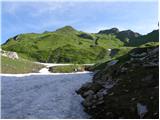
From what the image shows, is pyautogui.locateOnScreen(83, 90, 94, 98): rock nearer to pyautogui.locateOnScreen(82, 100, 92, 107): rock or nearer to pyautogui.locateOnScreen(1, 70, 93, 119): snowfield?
pyautogui.locateOnScreen(1, 70, 93, 119): snowfield

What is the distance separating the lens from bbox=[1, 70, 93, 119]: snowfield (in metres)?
30.7

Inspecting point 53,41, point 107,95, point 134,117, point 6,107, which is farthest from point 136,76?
point 53,41

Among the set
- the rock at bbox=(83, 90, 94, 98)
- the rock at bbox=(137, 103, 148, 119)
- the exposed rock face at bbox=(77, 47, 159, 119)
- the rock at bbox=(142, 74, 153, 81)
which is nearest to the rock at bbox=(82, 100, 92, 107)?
the exposed rock face at bbox=(77, 47, 159, 119)

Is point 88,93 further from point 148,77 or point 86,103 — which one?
point 148,77

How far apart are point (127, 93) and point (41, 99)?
7946mm

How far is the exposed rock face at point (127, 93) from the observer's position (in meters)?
28.8

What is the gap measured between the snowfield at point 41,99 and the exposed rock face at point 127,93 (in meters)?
1.32

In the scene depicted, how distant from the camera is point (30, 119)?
1116 inches

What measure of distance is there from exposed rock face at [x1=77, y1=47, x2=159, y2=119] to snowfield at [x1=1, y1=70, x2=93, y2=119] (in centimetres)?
132

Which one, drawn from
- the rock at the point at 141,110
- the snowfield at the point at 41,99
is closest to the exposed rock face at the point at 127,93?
the rock at the point at 141,110

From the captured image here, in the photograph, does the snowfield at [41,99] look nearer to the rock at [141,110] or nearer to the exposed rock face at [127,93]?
the exposed rock face at [127,93]

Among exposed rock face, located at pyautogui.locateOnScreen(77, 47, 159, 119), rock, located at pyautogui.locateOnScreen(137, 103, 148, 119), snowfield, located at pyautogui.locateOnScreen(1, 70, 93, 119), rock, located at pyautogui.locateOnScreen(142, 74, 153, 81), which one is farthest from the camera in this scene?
rock, located at pyautogui.locateOnScreen(142, 74, 153, 81)

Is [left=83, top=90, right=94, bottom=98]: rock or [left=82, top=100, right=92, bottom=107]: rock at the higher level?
[left=83, top=90, right=94, bottom=98]: rock

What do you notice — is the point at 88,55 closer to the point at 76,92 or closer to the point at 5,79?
the point at 5,79
